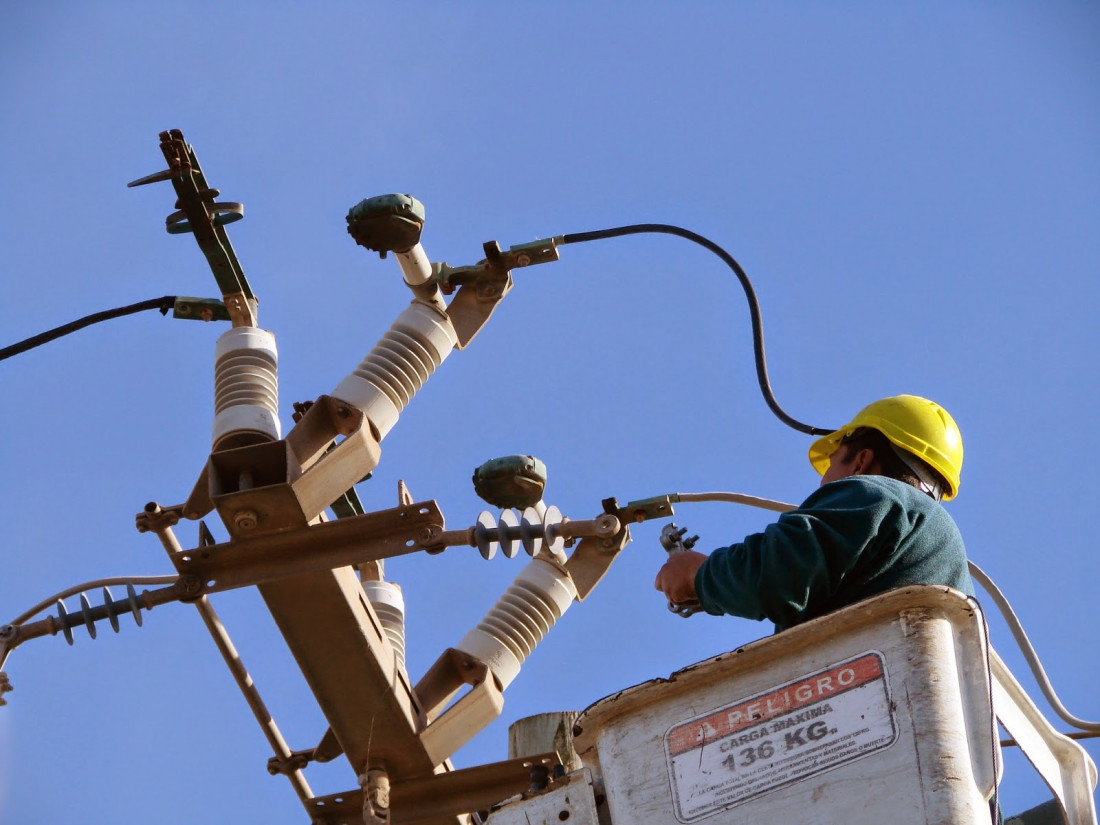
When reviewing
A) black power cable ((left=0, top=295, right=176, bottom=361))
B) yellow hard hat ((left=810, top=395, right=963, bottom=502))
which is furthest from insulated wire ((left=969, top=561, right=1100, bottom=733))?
black power cable ((left=0, top=295, right=176, bottom=361))

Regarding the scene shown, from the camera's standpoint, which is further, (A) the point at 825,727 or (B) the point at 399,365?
(B) the point at 399,365

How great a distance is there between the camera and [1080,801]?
4.41 metres

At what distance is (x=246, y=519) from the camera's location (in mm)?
5098

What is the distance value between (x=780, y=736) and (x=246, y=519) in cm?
212

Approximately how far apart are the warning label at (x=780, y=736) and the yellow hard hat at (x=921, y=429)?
179cm

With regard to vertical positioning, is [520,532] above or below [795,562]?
above

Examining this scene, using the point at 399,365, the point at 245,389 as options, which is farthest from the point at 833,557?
the point at 245,389

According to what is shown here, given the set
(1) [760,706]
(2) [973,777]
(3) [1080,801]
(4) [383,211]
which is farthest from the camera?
(4) [383,211]

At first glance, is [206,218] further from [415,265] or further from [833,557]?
[833,557]

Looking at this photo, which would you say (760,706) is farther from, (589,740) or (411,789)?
(411,789)

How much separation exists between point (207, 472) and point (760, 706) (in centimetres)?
219

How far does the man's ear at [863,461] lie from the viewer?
17.0 ft

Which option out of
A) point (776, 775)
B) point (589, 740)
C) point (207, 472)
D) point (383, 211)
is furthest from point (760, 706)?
point (383, 211)

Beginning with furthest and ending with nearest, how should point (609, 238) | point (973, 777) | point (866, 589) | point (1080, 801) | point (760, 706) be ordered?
1. point (609, 238)
2. point (1080, 801)
3. point (866, 589)
4. point (760, 706)
5. point (973, 777)
